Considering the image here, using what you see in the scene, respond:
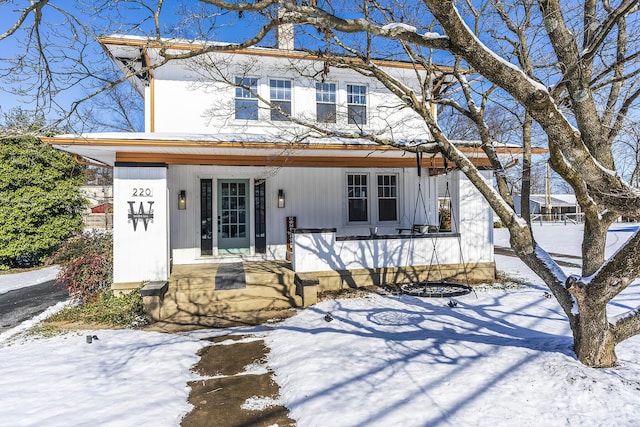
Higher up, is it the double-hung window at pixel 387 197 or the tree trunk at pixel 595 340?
the double-hung window at pixel 387 197

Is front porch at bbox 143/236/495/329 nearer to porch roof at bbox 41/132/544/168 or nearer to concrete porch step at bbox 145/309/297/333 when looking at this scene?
concrete porch step at bbox 145/309/297/333

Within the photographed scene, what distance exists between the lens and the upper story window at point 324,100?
1040 centimetres

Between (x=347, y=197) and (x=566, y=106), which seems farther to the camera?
(x=347, y=197)

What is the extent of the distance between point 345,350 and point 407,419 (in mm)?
1674

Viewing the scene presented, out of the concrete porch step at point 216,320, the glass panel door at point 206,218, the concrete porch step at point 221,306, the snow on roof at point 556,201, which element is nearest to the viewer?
the concrete porch step at point 216,320

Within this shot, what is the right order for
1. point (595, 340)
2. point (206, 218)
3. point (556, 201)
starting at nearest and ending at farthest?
point (595, 340) < point (206, 218) < point (556, 201)

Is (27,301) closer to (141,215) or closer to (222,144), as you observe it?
(141,215)

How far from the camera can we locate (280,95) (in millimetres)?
10227

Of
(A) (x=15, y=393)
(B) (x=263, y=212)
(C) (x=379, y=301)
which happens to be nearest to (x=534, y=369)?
(C) (x=379, y=301)

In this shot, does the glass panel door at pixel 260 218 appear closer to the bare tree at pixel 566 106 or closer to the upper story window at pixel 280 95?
the upper story window at pixel 280 95

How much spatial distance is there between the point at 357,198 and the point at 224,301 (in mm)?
5010

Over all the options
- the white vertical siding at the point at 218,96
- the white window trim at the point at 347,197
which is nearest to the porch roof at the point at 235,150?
the white vertical siding at the point at 218,96

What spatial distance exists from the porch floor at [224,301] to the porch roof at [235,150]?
2582 mm

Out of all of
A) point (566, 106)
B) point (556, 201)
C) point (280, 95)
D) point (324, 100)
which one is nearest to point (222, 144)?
point (280, 95)
